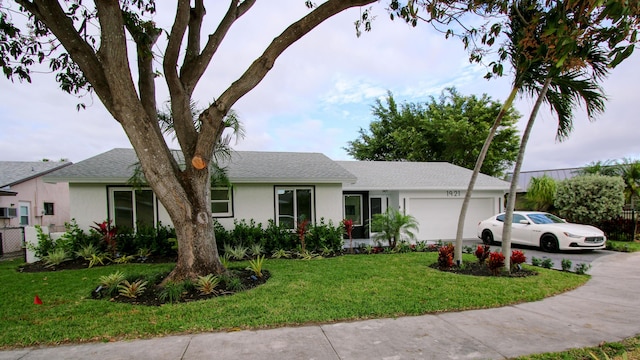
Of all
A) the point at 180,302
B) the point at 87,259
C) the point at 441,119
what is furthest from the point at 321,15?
the point at 441,119

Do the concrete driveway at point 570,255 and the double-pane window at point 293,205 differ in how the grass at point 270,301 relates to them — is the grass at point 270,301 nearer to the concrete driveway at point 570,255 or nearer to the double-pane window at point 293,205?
the concrete driveway at point 570,255

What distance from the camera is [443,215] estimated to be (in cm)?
1538

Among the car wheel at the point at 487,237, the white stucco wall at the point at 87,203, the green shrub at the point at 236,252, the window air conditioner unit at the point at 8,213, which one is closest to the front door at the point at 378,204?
the car wheel at the point at 487,237

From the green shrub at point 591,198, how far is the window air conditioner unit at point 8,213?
23.5 meters

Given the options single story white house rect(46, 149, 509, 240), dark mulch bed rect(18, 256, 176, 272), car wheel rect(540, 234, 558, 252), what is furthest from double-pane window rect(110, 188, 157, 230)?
car wheel rect(540, 234, 558, 252)

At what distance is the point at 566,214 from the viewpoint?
47.3ft

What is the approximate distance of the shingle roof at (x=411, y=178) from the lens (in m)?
14.4

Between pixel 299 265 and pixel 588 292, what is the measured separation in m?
6.13

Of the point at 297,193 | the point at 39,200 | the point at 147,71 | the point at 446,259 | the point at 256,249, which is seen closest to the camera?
the point at 147,71

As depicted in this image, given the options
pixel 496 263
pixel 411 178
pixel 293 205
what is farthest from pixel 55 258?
pixel 411 178

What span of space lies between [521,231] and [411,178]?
15.6 feet

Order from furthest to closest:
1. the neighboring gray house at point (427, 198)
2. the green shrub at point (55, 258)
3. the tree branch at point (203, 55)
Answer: the neighboring gray house at point (427, 198) < the green shrub at point (55, 258) < the tree branch at point (203, 55)

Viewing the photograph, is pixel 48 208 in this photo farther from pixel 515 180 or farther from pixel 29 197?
pixel 515 180

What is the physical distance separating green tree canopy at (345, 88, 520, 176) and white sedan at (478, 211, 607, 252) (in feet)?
34.8
